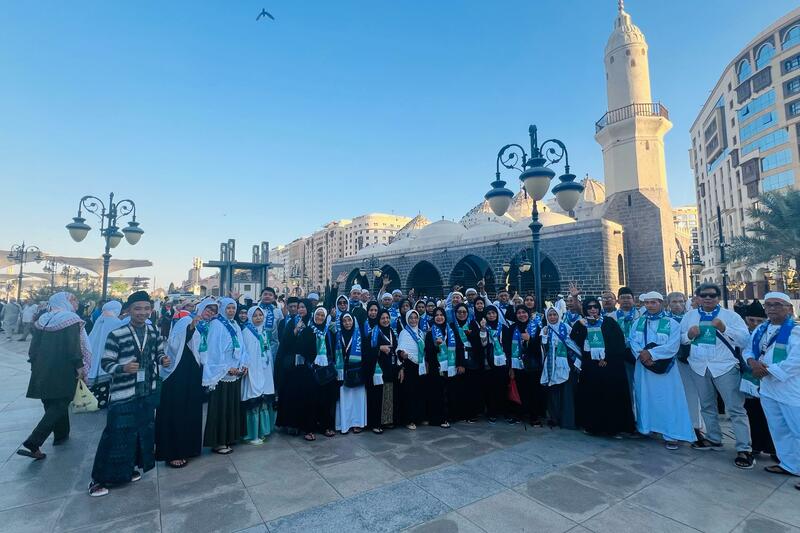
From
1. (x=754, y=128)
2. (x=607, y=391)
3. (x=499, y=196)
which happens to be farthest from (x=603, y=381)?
(x=754, y=128)

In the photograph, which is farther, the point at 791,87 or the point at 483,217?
the point at 791,87

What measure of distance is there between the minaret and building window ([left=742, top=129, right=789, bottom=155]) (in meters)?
23.5

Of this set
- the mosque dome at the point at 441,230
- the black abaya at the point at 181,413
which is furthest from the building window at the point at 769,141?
the black abaya at the point at 181,413

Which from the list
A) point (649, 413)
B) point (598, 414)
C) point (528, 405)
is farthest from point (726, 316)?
point (528, 405)

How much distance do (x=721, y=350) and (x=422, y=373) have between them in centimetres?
329

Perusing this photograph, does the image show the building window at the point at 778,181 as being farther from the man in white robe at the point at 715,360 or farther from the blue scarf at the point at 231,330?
the blue scarf at the point at 231,330

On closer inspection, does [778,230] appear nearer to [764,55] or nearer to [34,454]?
[34,454]

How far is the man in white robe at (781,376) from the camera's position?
3.45 m

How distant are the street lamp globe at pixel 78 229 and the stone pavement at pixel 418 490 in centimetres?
569

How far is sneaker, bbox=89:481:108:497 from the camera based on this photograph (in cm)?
313

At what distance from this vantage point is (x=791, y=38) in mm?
32125

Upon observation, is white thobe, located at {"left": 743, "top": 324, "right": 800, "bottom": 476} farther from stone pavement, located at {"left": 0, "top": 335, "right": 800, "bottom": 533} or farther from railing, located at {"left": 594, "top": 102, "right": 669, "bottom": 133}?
railing, located at {"left": 594, "top": 102, "right": 669, "bottom": 133}

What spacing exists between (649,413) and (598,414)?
56 cm

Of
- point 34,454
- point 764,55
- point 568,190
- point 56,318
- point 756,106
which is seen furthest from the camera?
point 756,106
